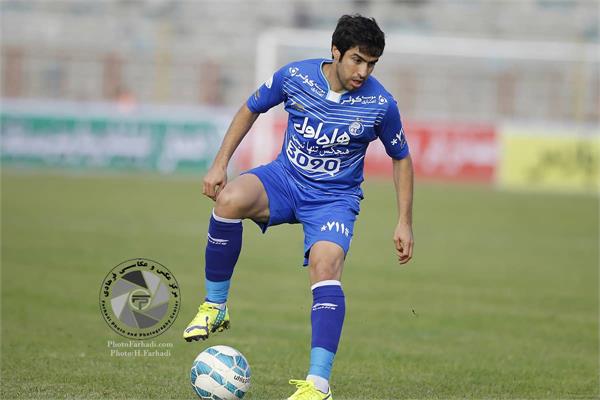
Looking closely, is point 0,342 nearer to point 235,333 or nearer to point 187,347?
point 187,347

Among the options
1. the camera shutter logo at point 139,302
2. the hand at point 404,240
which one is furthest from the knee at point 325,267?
the camera shutter logo at point 139,302

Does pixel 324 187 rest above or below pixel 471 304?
above

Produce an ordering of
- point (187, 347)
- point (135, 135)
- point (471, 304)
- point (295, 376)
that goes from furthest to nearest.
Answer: point (135, 135), point (471, 304), point (187, 347), point (295, 376)

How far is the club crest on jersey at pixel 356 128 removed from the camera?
5.94 meters

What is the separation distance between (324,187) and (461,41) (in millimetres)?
24527

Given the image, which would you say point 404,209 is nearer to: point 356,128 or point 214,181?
point 356,128

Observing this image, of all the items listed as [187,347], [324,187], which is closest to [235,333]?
[187,347]

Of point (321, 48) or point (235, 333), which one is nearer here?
point (235, 333)

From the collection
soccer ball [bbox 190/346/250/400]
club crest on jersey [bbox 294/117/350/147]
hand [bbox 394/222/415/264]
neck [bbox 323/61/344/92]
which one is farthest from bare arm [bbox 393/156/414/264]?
soccer ball [bbox 190/346/250/400]

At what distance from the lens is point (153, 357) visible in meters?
7.17

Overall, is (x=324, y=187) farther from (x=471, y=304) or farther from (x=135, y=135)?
(x=135, y=135)

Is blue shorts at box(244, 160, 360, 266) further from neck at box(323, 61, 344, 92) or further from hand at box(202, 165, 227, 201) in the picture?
neck at box(323, 61, 344, 92)

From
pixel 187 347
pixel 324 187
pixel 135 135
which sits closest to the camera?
pixel 324 187

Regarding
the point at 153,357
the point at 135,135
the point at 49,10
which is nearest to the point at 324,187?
the point at 153,357
